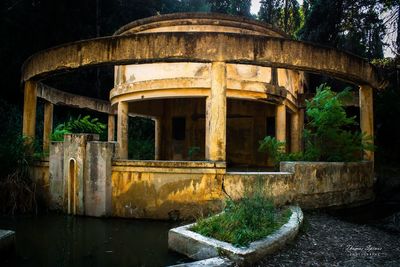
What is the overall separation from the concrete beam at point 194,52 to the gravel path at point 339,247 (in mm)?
3676

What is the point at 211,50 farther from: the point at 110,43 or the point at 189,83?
the point at 189,83

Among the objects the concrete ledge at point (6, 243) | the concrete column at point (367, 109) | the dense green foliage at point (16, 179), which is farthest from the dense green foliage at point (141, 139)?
the concrete ledge at point (6, 243)

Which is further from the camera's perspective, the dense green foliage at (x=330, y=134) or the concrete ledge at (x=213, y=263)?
the dense green foliage at (x=330, y=134)

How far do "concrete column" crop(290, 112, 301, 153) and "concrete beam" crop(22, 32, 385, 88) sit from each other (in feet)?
18.0

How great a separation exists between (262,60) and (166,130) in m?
8.40

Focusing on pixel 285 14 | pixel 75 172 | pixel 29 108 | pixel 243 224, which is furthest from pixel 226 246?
pixel 285 14

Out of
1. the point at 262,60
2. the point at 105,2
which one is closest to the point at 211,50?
the point at 262,60

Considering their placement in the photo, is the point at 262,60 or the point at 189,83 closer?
the point at 262,60

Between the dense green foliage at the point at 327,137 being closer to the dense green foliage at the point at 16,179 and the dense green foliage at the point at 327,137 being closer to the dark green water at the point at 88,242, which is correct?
the dark green water at the point at 88,242

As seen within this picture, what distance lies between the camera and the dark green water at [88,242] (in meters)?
4.89

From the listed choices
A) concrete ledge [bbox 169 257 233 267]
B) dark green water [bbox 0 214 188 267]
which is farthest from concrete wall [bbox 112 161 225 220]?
concrete ledge [bbox 169 257 233 267]

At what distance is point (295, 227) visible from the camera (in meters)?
5.54

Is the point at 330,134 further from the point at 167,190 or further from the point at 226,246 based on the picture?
the point at 226,246

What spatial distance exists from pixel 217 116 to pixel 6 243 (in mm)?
4513
